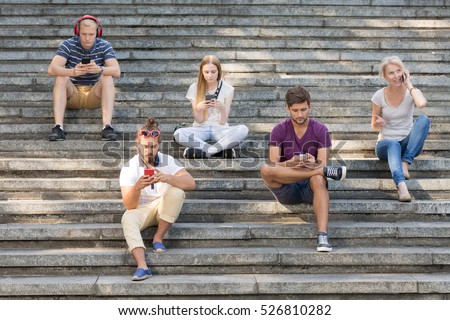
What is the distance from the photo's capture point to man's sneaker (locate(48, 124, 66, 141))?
598 cm

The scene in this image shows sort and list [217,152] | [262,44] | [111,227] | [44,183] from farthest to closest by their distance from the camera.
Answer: [262,44], [217,152], [44,183], [111,227]

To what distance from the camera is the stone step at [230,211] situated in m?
5.14

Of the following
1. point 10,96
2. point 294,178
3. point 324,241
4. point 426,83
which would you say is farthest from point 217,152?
point 426,83

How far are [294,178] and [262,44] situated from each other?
135 inches

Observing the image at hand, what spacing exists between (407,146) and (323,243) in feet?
4.61

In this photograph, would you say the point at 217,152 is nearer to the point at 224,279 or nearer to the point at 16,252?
the point at 224,279

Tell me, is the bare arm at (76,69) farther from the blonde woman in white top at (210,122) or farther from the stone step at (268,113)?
the blonde woman in white top at (210,122)

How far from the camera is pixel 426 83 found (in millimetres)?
7309

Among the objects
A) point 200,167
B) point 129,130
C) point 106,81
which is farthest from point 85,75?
point 200,167

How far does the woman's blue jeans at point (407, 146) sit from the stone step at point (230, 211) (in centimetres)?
35

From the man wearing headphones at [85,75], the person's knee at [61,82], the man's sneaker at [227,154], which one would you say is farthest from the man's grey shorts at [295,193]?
the person's knee at [61,82]

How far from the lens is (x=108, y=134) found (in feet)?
19.7

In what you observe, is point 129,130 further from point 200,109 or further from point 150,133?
point 150,133

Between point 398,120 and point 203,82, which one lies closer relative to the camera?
point 398,120
